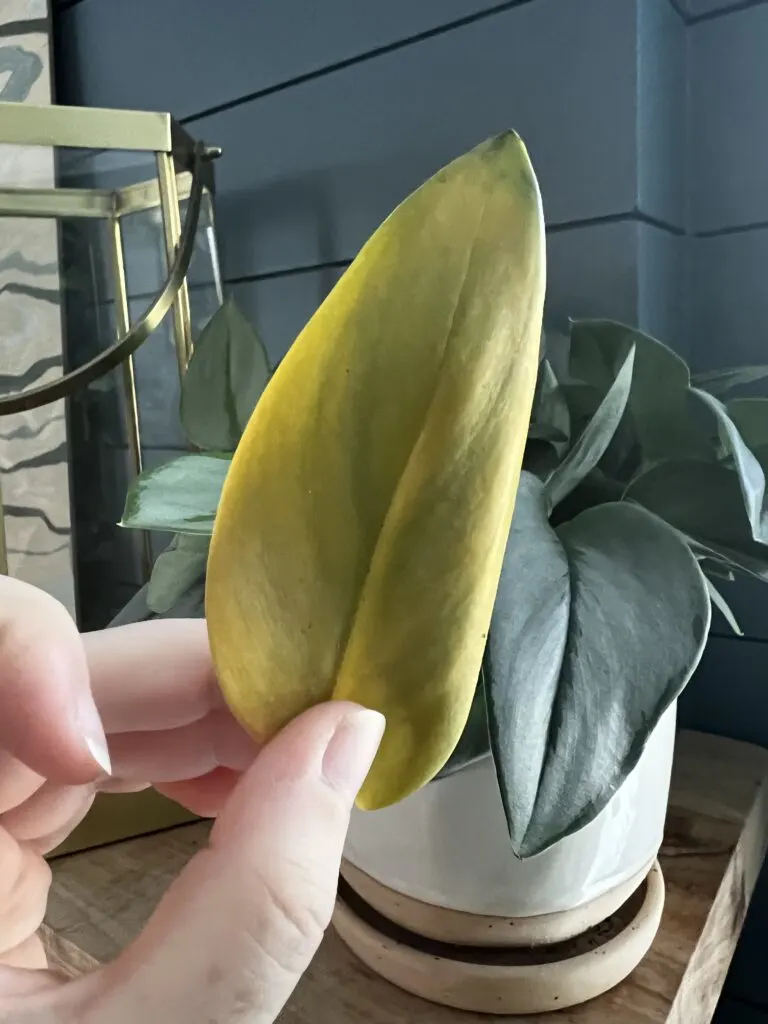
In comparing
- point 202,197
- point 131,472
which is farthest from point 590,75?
point 131,472

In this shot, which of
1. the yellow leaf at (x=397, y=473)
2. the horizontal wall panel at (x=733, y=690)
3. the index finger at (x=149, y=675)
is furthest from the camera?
the horizontal wall panel at (x=733, y=690)

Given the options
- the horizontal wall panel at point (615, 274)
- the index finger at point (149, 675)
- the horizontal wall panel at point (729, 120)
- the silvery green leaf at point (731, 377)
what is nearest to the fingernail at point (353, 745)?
the index finger at point (149, 675)

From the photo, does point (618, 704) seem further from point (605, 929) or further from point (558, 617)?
point (605, 929)

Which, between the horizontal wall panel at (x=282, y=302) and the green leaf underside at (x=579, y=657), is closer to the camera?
the green leaf underside at (x=579, y=657)

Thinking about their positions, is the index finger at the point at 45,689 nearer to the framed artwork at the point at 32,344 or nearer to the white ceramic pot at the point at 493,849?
the white ceramic pot at the point at 493,849

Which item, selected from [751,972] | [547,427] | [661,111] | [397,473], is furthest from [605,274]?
[751,972]

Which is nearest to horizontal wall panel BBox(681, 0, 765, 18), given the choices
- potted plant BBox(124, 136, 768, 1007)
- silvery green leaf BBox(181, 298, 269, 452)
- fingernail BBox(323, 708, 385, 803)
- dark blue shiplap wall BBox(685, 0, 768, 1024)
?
dark blue shiplap wall BBox(685, 0, 768, 1024)

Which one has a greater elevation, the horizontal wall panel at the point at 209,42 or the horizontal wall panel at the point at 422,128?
the horizontal wall panel at the point at 209,42

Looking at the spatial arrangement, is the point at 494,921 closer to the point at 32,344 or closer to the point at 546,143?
the point at 546,143
